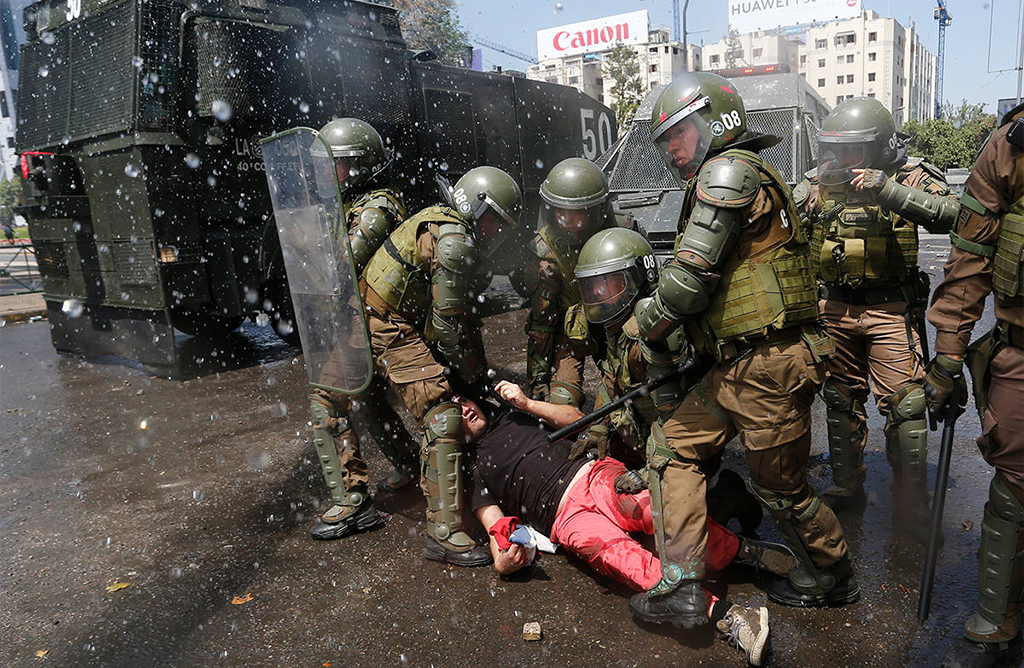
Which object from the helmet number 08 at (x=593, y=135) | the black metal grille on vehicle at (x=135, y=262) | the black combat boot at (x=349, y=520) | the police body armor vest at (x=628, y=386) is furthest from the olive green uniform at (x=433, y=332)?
the helmet number 08 at (x=593, y=135)

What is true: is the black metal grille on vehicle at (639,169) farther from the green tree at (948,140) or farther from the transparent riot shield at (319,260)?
the green tree at (948,140)

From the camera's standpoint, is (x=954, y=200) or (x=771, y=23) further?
(x=771, y=23)

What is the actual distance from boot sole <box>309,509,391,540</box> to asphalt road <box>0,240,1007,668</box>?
0.05m

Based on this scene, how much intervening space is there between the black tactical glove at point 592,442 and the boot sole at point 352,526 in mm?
1121

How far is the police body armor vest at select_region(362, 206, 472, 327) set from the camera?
3.75 meters

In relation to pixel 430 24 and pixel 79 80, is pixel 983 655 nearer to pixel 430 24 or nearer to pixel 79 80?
pixel 79 80

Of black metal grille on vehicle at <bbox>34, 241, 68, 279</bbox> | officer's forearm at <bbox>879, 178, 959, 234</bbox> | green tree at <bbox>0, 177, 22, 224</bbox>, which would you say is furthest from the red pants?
→ green tree at <bbox>0, 177, 22, 224</bbox>

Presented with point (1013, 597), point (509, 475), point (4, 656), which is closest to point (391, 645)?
point (509, 475)

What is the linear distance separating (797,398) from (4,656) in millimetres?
3193

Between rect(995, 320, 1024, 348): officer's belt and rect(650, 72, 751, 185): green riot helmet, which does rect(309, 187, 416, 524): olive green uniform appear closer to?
rect(650, 72, 751, 185): green riot helmet

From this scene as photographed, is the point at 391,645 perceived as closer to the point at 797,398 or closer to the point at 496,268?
the point at 797,398

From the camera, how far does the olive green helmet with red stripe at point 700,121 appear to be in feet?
9.55

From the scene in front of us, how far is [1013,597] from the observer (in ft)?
8.43

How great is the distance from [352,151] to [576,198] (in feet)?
3.90
